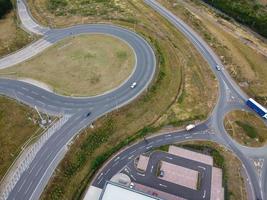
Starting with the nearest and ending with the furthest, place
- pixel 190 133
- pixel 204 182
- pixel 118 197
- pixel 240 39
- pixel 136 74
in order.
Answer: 1. pixel 118 197
2. pixel 204 182
3. pixel 190 133
4. pixel 136 74
5. pixel 240 39

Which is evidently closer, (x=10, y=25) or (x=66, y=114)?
(x=66, y=114)

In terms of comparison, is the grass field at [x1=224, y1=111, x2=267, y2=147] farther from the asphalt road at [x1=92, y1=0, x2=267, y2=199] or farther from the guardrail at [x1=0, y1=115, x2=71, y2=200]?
the guardrail at [x1=0, y1=115, x2=71, y2=200]

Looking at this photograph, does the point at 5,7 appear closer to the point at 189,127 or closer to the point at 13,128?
the point at 13,128

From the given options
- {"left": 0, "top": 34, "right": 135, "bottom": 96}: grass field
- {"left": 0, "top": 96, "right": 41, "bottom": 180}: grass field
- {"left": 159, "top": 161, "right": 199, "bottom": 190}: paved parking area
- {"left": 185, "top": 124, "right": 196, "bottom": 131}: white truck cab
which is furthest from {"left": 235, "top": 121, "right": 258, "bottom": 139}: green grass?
{"left": 0, "top": 96, "right": 41, "bottom": 180}: grass field

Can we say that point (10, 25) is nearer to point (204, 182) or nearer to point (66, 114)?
point (66, 114)

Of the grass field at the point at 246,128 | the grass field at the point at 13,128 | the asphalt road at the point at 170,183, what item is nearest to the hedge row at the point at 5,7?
the grass field at the point at 13,128

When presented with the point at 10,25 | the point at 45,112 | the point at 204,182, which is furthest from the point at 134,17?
the point at 204,182
